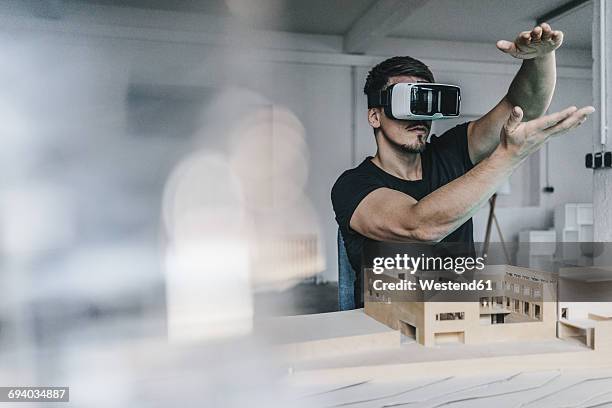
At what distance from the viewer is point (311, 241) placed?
381 centimetres

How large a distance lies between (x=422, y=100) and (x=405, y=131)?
121mm

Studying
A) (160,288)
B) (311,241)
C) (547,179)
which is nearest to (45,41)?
(160,288)

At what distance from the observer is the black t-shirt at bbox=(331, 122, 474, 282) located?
3.92 ft

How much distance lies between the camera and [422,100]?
1191 millimetres

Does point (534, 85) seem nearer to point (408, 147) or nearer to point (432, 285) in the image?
point (408, 147)

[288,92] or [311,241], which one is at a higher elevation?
[288,92]

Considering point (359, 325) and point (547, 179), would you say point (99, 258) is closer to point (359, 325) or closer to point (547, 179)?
point (359, 325)

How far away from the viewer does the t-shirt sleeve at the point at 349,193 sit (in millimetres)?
1174

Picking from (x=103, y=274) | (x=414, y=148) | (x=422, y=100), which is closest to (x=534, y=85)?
(x=422, y=100)

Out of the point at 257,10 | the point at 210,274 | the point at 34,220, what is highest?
the point at 257,10

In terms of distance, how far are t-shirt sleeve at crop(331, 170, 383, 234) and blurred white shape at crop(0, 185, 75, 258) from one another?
8.17 feet

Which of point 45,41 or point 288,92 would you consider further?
point 288,92

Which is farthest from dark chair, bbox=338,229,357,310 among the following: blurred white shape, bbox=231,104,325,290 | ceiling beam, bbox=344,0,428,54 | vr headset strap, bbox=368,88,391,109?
blurred white shape, bbox=231,104,325,290

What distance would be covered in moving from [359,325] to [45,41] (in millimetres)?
3101
